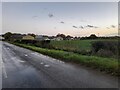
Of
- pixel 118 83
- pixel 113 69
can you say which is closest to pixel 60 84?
pixel 118 83

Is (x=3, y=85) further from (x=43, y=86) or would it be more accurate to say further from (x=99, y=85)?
(x=99, y=85)

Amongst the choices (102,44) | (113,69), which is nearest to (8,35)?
(102,44)

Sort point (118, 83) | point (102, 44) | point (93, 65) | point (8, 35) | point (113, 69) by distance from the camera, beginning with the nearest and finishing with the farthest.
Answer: point (118, 83) → point (113, 69) → point (93, 65) → point (102, 44) → point (8, 35)

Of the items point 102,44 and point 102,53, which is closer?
point 102,53

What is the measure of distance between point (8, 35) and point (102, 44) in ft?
569

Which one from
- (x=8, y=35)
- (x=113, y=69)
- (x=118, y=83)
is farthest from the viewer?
(x=8, y=35)

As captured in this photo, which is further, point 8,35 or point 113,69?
point 8,35

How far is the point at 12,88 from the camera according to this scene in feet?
30.8

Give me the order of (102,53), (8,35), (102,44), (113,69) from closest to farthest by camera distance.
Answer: (113,69) < (102,53) < (102,44) < (8,35)

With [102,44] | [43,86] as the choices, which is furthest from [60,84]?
[102,44]

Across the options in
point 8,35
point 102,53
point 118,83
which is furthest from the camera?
point 8,35

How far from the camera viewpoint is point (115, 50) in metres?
24.7

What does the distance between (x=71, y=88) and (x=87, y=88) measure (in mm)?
590

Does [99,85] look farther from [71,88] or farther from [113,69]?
[113,69]
